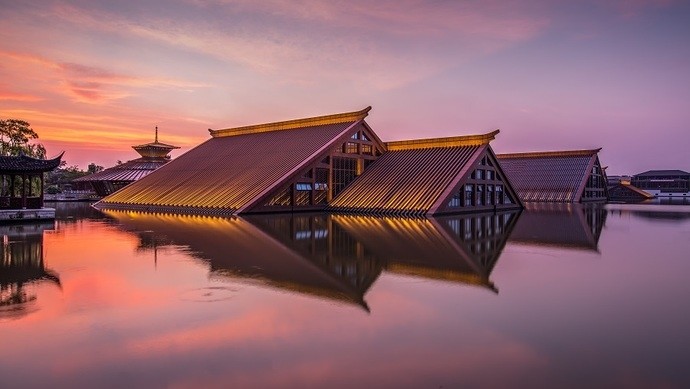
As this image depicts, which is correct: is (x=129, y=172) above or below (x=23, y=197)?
above

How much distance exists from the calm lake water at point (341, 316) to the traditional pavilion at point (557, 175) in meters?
50.8

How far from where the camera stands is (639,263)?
16.0m

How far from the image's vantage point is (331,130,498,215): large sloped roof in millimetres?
36969

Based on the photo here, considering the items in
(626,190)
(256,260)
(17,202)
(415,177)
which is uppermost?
(415,177)

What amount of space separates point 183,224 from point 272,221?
16.9 ft

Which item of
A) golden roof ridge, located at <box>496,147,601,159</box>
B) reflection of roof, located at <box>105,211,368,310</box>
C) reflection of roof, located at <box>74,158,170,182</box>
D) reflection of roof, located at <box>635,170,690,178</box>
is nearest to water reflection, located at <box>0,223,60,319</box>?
reflection of roof, located at <box>105,211,368,310</box>

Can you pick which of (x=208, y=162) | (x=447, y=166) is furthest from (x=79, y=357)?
(x=208, y=162)

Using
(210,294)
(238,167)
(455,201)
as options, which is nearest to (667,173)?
(455,201)

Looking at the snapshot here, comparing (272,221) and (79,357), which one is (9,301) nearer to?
(79,357)

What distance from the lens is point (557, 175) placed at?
68938 mm

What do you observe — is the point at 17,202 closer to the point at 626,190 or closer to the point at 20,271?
the point at 20,271

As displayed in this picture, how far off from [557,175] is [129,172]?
191 ft

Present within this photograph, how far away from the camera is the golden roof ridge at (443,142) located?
136 feet

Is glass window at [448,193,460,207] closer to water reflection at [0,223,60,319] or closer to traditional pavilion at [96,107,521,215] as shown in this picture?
traditional pavilion at [96,107,521,215]
